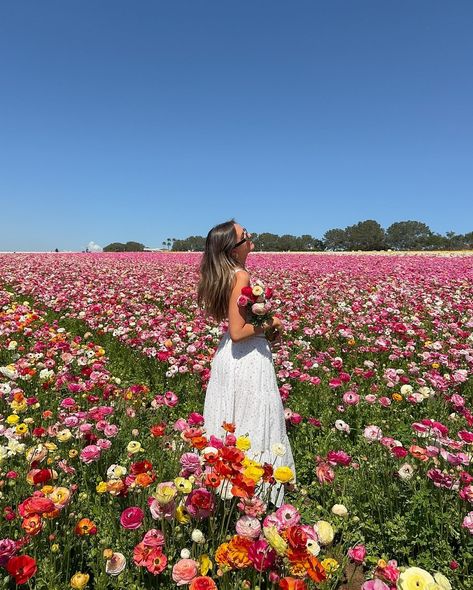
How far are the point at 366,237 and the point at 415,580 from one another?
86691 mm

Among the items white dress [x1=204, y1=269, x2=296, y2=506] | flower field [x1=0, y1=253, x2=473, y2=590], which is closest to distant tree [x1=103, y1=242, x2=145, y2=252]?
flower field [x1=0, y1=253, x2=473, y2=590]

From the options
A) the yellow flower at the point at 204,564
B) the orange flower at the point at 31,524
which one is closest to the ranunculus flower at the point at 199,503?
the yellow flower at the point at 204,564

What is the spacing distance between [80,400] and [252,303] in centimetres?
211

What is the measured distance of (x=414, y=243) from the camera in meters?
78.7

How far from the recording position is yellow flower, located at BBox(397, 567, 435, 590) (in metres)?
1.09

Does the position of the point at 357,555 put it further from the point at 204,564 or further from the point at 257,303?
the point at 257,303

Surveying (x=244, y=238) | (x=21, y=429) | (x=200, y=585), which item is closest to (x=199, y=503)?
(x=200, y=585)

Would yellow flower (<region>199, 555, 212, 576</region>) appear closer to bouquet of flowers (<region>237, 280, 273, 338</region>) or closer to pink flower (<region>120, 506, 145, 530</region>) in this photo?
pink flower (<region>120, 506, 145, 530</region>)

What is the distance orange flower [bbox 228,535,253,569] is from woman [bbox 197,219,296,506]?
1.30 m

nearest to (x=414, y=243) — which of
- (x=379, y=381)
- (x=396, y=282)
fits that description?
(x=396, y=282)

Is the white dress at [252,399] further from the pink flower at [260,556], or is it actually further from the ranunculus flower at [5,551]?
the ranunculus flower at [5,551]

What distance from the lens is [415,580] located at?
1105mm

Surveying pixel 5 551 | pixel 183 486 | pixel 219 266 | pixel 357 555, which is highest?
pixel 219 266

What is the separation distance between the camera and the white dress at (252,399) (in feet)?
9.03
